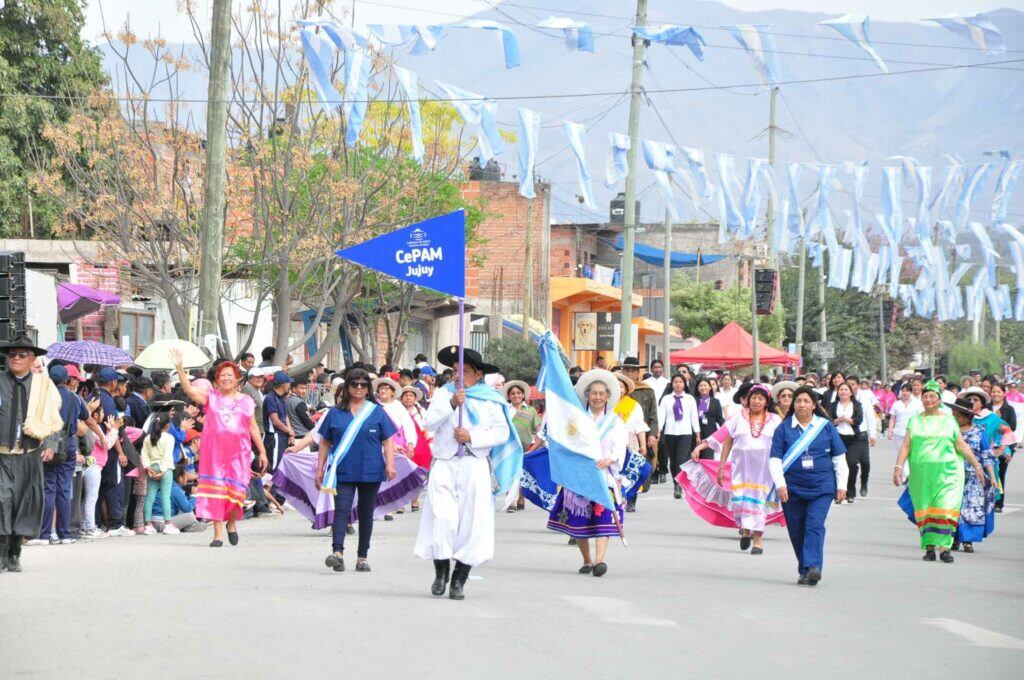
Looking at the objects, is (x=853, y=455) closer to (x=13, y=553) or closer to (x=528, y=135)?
(x=528, y=135)

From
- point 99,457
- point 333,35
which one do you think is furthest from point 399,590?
point 333,35

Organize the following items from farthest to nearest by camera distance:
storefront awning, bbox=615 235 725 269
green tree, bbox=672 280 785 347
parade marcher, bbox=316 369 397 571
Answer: green tree, bbox=672 280 785 347
storefront awning, bbox=615 235 725 269
parade marcher, bbox=316 369 397 571

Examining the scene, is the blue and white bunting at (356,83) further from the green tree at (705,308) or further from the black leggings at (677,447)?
the green tree at (705,308)

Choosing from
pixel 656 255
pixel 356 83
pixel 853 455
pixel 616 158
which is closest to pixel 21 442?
pixel 356 83

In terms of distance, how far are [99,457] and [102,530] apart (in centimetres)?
92

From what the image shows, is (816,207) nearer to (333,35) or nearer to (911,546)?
(333,35)

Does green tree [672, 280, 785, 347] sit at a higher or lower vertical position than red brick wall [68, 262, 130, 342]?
higher

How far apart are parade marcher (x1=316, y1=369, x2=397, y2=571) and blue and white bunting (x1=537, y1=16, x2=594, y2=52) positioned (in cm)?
954

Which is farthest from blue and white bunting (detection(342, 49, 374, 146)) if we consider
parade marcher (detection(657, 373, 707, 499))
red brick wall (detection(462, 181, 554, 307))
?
red brick wall (detection(462, 181, 554, 307))

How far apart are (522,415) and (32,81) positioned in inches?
753

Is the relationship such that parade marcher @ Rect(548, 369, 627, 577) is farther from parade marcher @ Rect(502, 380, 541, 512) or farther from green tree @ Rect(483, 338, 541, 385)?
green tree @ Rect(483, 338, 541, 385)

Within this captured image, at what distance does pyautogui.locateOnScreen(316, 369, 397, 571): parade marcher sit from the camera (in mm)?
12414

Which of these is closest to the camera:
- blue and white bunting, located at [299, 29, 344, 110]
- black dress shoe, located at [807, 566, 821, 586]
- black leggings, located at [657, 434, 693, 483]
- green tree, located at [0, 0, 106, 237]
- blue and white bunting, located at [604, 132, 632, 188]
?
black dress shoe, located at [807, 566, 821, 586]

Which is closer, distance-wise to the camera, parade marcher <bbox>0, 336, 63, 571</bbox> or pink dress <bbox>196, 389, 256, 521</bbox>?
parade marcher <bbox>0, 336, 63, 571</bbox>
